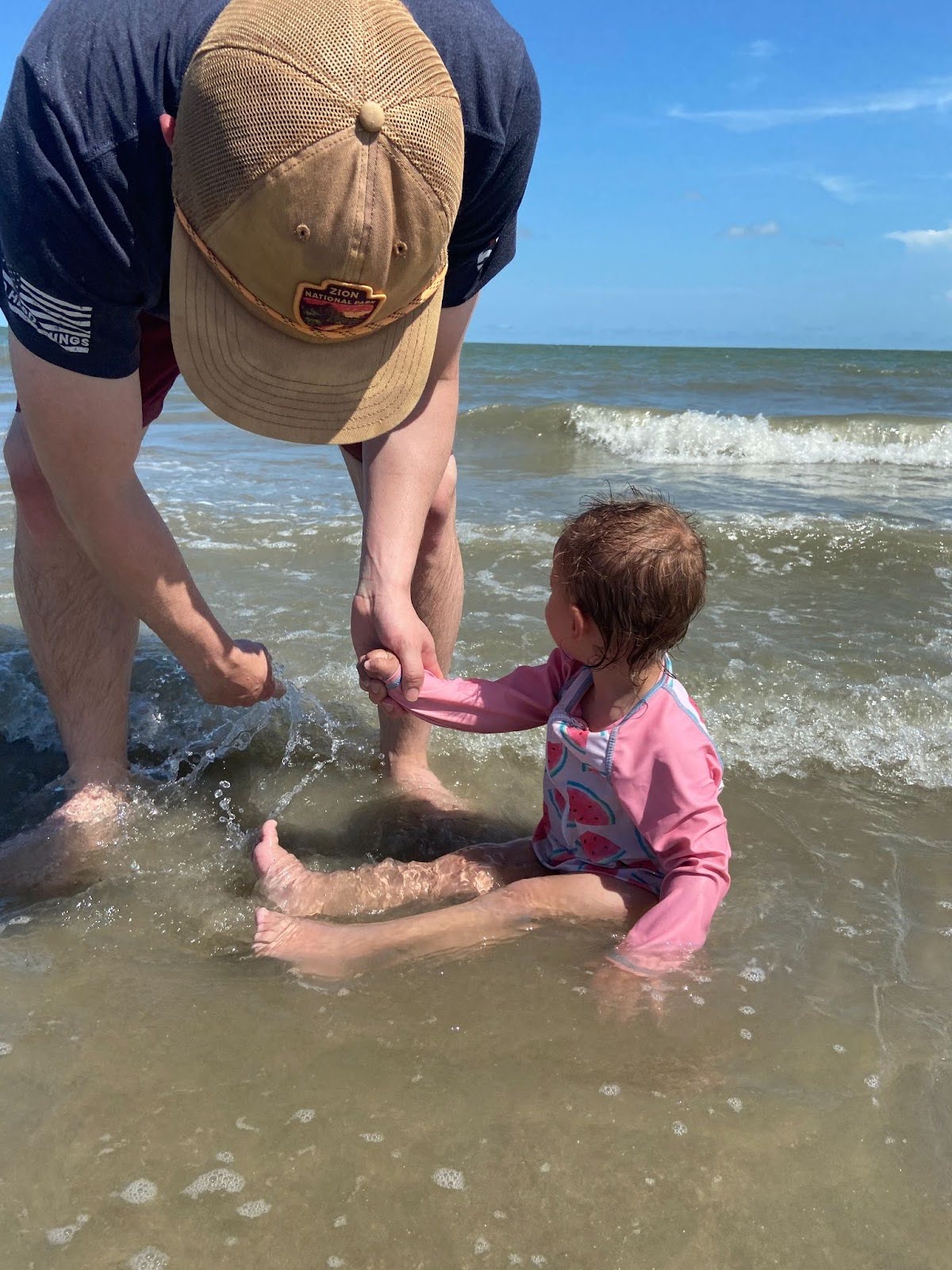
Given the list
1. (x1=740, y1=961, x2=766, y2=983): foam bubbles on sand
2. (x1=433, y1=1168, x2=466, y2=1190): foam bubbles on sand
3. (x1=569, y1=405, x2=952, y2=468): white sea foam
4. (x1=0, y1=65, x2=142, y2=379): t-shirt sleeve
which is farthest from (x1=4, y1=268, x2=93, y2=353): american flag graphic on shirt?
(x1=569, y1=405, x2=952, y2=468): white sea foam

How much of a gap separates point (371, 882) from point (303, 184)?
4.81ft

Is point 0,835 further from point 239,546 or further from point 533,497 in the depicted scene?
point 533,497

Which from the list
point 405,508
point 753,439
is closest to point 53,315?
point 405,508

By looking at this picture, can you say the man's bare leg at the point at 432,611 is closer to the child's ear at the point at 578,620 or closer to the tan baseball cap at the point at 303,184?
the child's ear at the point at 578,620

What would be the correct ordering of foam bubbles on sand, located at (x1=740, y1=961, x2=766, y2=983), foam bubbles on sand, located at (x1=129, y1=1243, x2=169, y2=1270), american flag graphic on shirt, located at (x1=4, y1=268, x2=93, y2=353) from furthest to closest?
1. foam bubbles on sand, located at (x1=740, y1=961, x2=766, y2=983)
2. american flag graphic on shirt, located at (x1=4, y1=268, x2=93, y2=353)
3. foam bubbles on sand, located at (x1=129, y1=1243, x2=169, y2=1270)

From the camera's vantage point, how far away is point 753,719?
10.6 feet

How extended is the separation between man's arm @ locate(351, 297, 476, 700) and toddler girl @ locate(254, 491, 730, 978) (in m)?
0.06

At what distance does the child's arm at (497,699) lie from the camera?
2377mm

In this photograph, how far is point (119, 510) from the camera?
1971mm

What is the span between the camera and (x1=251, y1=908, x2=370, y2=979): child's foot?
1999 millimetres

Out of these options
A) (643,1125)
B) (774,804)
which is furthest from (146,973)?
(774,804)

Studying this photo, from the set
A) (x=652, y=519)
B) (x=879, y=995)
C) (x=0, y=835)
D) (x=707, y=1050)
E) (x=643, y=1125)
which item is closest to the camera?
(x=643, y=1125)

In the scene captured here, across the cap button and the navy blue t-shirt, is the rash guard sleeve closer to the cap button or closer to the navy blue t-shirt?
the navy blue t-shirt

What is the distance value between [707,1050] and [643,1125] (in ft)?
0.79
